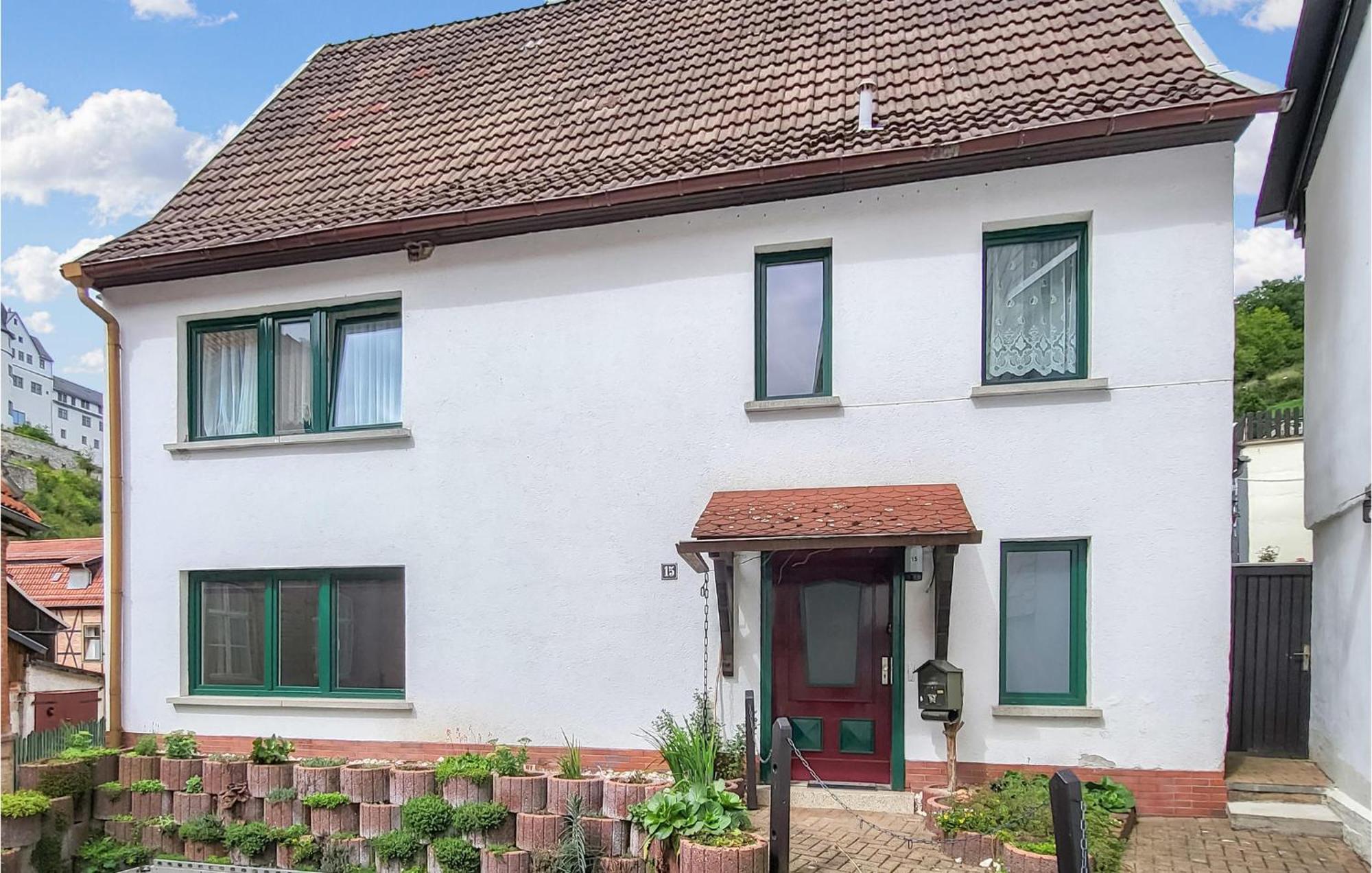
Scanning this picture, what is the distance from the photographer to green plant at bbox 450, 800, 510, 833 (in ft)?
24.2

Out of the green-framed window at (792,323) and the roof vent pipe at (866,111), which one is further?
the green-framed window at (792,323)

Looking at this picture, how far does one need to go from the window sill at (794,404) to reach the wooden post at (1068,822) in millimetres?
5068

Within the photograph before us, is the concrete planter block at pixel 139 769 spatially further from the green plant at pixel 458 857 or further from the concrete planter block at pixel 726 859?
the concrete planter block at pixel 726 859

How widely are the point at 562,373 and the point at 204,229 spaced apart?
477 cm

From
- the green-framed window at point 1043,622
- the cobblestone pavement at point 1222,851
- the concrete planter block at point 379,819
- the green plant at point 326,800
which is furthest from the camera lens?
the green plant at point 326,800

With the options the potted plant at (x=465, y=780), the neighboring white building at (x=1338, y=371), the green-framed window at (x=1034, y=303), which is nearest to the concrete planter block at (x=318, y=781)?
the potted plant at (x=465, y=780)

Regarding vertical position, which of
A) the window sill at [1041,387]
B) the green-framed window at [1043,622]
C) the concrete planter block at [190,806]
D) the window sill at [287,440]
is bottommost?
the concrete planter block at [190,806]

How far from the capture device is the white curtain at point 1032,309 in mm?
8016

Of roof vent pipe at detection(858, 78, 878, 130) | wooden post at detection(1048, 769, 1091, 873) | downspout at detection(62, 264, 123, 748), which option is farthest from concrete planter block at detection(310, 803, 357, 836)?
roof vent pipe at detection(858, 78, 878, 130)

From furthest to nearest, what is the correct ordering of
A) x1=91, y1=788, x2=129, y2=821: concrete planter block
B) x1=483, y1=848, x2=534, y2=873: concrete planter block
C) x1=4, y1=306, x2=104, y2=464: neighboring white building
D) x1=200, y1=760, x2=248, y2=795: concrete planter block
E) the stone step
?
x1=4, y1=306, x2=104, y2=464: neighboring white building
x1=91, y1=788, x2=129, y2=821: concrete planter block
x1=200, y1=760, x2=248, y2=795: concrete planter block
x1=483, y1=848, x2=534, y2=873: concrete planter block
the stone step

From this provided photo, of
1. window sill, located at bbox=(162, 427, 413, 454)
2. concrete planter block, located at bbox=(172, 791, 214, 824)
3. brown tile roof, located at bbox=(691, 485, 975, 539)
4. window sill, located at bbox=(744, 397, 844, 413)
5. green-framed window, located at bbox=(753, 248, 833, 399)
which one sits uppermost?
green-framed window, located at bbox=(753, 248, 833, 399)

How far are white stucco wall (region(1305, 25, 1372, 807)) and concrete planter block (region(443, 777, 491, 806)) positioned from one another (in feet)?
22.1

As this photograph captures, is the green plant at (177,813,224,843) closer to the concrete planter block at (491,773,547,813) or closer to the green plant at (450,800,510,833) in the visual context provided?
the green plant at (450,800,510,833)

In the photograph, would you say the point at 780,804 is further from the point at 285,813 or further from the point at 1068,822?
the point at 285,813
